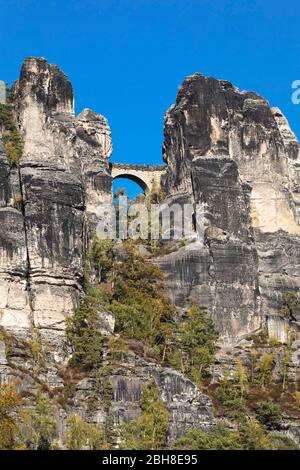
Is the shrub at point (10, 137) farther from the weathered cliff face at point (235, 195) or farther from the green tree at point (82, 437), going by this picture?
the green tree at point (82, 437)

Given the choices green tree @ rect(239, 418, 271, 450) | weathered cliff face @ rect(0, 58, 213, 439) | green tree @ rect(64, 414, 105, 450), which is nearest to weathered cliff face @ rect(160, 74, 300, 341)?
weathered cliff face @ rect(0, 58, 213, 439)

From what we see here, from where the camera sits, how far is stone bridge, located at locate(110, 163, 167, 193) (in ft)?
333

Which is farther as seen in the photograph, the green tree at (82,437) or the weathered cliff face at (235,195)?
the weathered cliff face at (235,195)

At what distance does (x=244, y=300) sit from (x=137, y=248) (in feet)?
25.6

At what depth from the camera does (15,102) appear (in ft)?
297

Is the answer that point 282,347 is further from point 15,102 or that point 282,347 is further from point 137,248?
point 15,102

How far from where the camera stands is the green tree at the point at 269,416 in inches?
3103

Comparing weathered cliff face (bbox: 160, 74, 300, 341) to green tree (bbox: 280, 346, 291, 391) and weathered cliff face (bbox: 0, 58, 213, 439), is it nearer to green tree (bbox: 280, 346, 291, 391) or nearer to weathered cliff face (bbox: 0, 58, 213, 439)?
green tree (bbox: 280, 346, 291, 391)

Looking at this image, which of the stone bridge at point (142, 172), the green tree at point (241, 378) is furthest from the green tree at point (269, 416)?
the stone bridge at point (142, 172)

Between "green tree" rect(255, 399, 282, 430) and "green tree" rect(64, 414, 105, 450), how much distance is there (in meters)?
10.3

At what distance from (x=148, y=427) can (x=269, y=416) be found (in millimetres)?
8316

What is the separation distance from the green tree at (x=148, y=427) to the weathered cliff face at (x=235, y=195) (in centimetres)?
1166

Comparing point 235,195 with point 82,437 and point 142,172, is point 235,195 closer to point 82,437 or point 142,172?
point 142,172

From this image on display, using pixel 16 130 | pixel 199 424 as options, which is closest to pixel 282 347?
pixel 199 424
